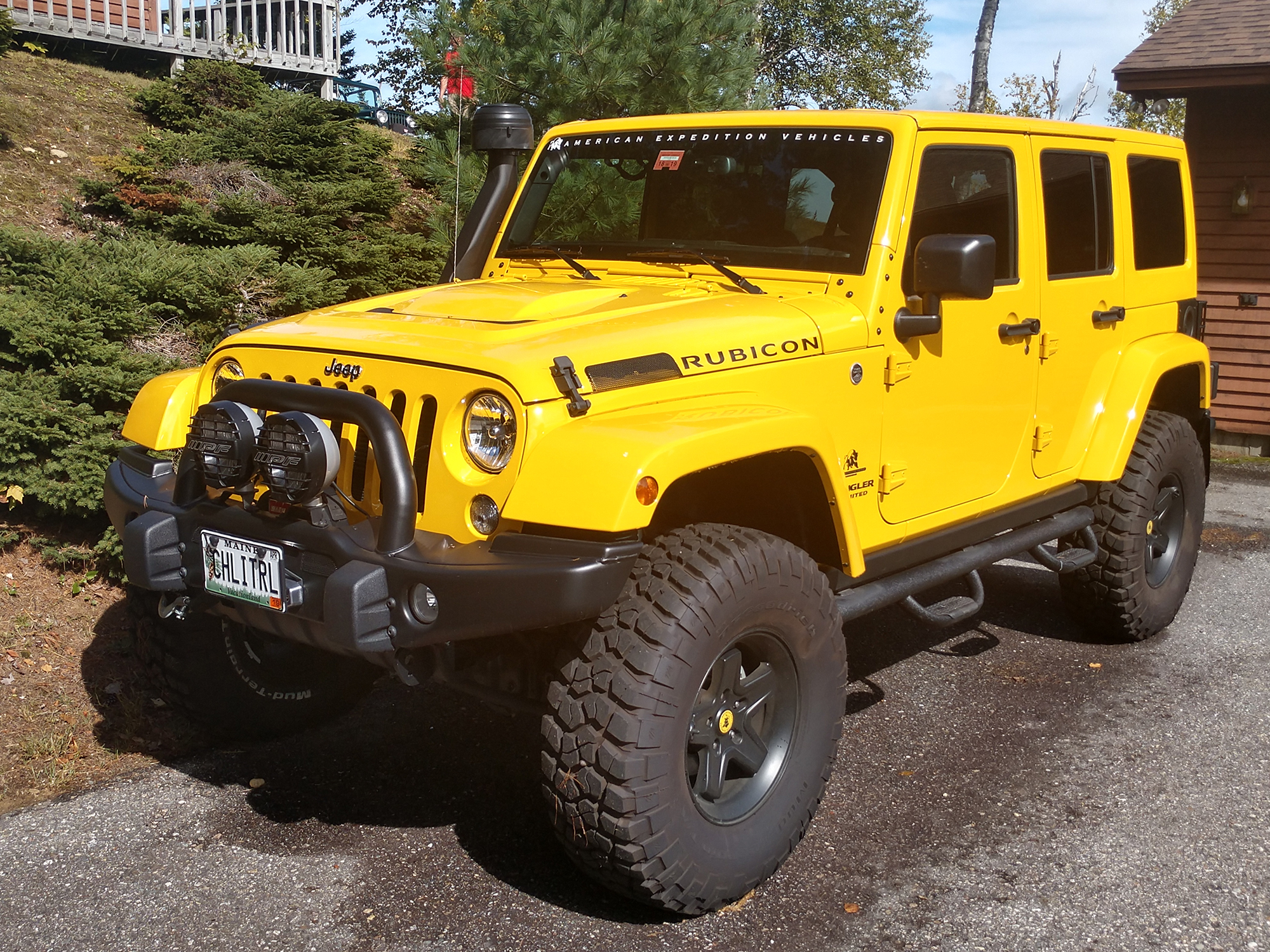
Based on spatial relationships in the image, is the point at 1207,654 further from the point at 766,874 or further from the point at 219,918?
the point at 219,918

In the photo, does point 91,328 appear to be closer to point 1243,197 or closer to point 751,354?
point 751,354

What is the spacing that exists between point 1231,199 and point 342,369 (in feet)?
33.4

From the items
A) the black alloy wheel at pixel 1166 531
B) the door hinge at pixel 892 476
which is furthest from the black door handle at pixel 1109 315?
the door hinge at pixel 892 476

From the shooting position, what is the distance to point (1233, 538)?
728 centimetres

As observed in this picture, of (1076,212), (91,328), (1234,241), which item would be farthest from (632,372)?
(1234,241)

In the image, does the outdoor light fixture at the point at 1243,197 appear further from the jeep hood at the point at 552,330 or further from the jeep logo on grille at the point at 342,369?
the jeep logo on grille at the point at 342,369

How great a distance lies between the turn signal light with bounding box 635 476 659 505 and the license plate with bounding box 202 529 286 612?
94 cm

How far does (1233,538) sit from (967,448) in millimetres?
4180

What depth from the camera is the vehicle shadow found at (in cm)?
334

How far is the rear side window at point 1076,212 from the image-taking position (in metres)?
4.41

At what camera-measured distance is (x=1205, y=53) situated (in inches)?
411

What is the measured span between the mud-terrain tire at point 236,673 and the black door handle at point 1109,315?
3112 millimetres

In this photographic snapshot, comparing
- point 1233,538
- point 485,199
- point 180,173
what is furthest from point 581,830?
point 180,173

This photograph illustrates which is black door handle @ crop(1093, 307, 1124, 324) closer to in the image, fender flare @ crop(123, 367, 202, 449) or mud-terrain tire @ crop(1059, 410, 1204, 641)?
mud-terrain tire @ crop(1059, 410, 1204, 641)
